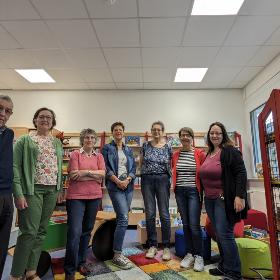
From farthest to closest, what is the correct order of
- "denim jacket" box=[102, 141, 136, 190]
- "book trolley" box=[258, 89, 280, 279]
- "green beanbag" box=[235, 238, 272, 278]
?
"denim jacket" box=[102, 141, 136, 190], "green beanbag" box=[235, 238, 272, 278], "book trolley" box=[258, 89, 280, 279]

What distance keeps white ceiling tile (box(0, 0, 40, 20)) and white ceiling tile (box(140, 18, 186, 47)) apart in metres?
1.34

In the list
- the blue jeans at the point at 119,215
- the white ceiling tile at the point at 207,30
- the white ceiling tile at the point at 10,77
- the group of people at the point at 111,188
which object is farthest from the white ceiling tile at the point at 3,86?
the blue jeans at the point at 119,215

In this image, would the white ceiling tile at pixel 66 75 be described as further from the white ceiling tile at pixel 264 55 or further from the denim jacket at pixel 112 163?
the white ceiling tile at pixel 264 55

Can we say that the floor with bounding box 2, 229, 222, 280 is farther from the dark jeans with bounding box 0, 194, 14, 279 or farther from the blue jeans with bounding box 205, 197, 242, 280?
the dark jeans with bounding box 0, 194, 14, 279

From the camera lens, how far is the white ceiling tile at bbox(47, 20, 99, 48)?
311 centimetres

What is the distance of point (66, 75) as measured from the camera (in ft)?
15.3

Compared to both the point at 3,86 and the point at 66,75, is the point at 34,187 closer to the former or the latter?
the point at 66,75

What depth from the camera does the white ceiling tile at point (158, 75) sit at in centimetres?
444

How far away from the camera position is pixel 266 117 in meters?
1.47

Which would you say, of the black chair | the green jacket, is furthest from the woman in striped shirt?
the green jacket

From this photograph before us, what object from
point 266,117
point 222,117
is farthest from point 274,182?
point 222,117

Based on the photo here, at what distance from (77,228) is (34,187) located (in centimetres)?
50

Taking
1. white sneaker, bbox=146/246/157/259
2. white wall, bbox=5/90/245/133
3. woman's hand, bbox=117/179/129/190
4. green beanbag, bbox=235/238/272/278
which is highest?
white wall, bbox=5/90/245/133

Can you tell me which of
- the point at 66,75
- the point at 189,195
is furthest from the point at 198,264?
the point at 66,75
